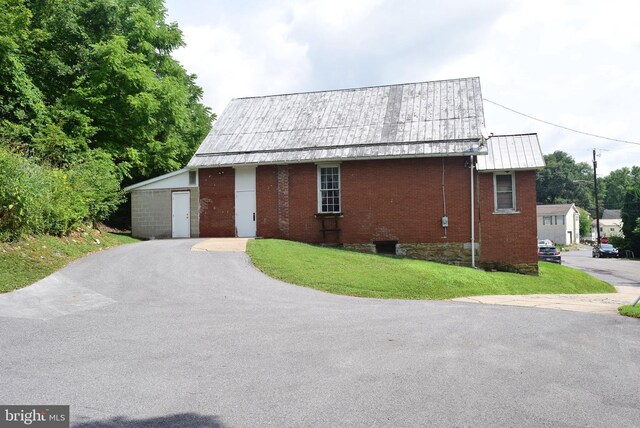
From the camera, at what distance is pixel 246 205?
21516 millimetres

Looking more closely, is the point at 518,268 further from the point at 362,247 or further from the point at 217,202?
the point at 217,202

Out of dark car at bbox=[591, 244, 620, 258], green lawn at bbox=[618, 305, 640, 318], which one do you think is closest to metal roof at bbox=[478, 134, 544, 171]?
green lawn at bbox=[618, 305, 640, 318]

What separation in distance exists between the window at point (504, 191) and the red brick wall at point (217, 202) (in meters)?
11.5

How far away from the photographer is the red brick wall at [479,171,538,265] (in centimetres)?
1878

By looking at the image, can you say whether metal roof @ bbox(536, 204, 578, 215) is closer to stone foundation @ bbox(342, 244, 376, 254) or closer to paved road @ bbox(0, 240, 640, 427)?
stone foundation @ bbox(342, 244, 376, 254)

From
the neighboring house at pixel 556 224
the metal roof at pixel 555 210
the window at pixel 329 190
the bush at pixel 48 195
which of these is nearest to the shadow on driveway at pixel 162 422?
the bush at pixel 48 195

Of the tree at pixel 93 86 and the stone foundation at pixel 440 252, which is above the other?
the tree at pixel 93 86

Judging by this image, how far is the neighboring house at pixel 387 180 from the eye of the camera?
19156mm

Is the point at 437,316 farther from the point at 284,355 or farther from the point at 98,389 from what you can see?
the point at 98,389

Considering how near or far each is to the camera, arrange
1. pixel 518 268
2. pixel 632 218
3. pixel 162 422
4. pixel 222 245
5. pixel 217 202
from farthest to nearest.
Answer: pixel 632 218 < pixel 217 202 < pixel 518 268 < pixel 222 245 < pixel 162 422

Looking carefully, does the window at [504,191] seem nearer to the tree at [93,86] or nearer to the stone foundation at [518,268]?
the stone foundation at [518,268]

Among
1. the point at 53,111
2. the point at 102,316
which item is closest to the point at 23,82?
the point at 53,111

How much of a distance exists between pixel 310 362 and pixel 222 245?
479 inches

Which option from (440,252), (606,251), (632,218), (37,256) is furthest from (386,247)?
(632,218)
